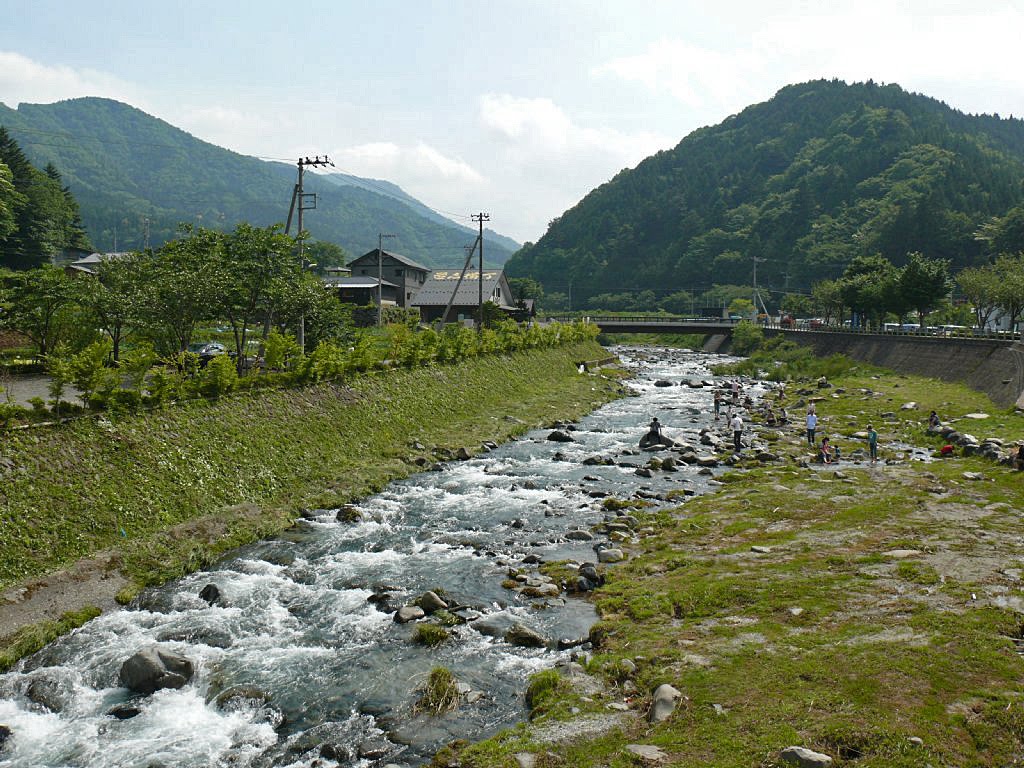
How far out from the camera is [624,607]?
16.5 m

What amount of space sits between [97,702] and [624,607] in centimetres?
1131

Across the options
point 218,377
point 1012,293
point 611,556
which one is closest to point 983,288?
point 1012,293

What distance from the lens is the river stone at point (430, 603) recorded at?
55.8ft

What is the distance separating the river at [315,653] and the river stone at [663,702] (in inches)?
98.5

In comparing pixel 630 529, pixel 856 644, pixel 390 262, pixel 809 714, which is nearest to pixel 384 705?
pixel 809 714

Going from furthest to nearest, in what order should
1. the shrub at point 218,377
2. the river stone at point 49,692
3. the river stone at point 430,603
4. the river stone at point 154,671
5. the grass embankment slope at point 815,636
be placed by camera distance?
the shrub at point 218,377 < the river stone at point 430,603 < the river stone at point 154,671 < the river stone at point 49,692 < the grass embankment slope at point 815,636

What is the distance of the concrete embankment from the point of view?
44469 millimetres

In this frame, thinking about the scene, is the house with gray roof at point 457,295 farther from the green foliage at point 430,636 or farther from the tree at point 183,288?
the green foliage at point 430,636

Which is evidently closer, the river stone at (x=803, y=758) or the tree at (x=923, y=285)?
the river stone at (x=803, y=758)

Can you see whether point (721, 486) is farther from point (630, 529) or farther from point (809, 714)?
point (809, 714)

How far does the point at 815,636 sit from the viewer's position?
45.1 feet

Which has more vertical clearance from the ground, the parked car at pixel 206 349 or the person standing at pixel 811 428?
the parked car at pixel 206 349

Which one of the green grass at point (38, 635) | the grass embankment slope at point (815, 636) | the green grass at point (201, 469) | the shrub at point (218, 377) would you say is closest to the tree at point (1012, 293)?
the grass embankment slope at point (815, 636)

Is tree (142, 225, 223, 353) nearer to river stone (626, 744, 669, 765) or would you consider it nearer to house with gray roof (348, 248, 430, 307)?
river stone (626, 744, 669, 765)
